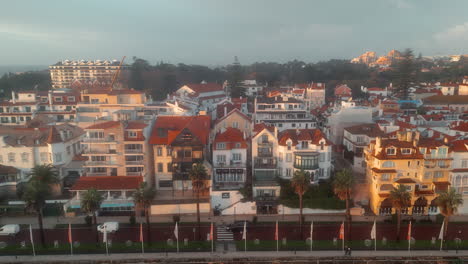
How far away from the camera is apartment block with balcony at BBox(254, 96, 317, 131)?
6209 centimetres

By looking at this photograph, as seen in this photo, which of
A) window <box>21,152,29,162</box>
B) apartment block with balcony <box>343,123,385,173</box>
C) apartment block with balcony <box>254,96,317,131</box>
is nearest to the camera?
window <box>21,152,29,162</box>

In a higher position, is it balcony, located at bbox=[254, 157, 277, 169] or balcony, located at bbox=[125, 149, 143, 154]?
balcony, located at bbox=[125, 149, 143, 154]

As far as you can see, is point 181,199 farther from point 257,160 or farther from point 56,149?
point 56,149

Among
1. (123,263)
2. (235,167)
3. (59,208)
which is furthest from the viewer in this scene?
(235,167)

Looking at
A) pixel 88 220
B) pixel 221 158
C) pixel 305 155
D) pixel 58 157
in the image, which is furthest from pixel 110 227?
pixel 305 155

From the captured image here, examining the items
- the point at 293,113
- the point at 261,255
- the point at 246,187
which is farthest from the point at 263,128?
the point at 293,113

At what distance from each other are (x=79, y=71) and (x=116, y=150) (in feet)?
362

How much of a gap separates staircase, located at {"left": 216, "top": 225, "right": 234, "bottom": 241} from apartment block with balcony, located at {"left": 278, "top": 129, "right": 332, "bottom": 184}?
1129cm

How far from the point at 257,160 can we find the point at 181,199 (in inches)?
410

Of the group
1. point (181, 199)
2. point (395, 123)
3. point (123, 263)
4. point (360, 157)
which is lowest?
point (123, 263)

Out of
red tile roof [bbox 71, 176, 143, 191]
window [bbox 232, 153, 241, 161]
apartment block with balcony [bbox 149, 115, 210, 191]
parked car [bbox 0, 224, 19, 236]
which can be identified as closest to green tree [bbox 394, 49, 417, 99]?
window [bbox 232, 153, 241, 161]

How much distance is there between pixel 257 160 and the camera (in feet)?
145

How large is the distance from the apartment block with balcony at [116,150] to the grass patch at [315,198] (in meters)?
17.1

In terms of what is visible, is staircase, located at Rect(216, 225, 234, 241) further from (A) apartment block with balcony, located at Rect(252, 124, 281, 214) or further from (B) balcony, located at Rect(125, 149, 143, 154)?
(B) balcony, located at Rect(125, 149, 143, 154)
